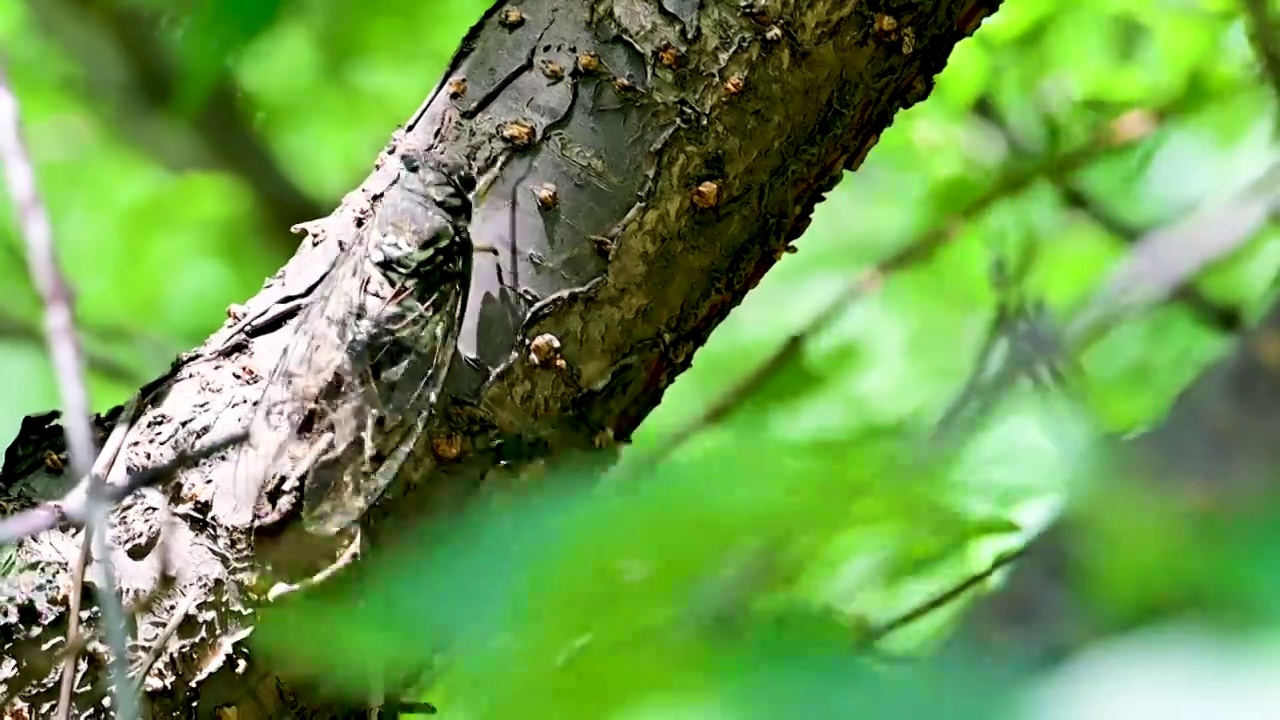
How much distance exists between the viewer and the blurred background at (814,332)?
184 millimetres

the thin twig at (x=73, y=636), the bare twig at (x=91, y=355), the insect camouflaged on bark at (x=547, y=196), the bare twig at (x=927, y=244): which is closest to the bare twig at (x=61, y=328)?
the thin twig at (x=73, y=636)

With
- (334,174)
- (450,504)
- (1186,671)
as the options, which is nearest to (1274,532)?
(1186,671)

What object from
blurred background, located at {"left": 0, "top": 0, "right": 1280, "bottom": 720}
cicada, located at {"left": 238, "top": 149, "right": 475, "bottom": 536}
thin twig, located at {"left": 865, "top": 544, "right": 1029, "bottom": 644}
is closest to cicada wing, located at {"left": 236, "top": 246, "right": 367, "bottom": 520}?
cicada, located at {"left": 238, "top": 149, "right": 475, "bottom": 536}

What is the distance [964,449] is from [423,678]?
0.15 m

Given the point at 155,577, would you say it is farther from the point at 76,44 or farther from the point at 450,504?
the point at 76,44

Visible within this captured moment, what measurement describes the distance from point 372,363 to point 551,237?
0.11 metres

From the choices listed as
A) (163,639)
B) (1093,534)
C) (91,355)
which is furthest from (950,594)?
(91,355)

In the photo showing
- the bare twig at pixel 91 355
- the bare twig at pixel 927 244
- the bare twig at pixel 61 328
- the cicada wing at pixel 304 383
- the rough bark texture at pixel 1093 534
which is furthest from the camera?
the bare twig at pixel 91 355

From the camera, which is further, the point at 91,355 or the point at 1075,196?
the point at 91,355

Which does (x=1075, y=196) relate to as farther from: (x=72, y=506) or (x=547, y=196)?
(x=72, y=506)

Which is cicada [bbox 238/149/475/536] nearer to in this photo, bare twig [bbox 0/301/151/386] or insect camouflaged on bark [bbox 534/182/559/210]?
insect camouflaged on bark [bbox 534/182/559/210]

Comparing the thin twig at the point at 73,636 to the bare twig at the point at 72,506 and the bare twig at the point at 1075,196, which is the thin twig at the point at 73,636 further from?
the bare twig at the point at 1075,196

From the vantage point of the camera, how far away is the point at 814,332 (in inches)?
37.8

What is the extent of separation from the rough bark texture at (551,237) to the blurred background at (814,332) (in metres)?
0.08
